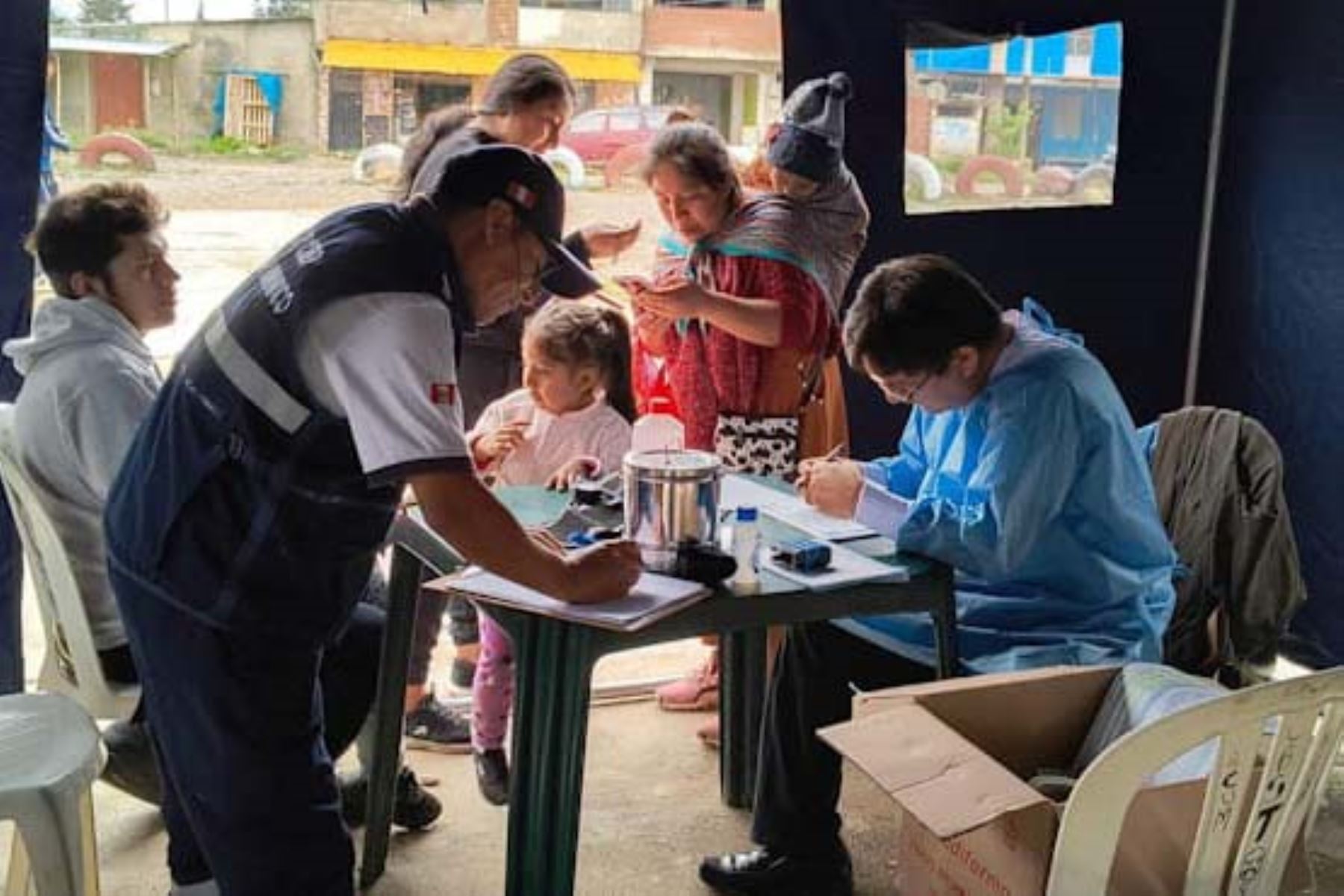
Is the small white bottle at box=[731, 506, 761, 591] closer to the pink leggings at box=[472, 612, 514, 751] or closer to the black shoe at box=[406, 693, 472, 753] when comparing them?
Result: the pink leggings at box=[472, 612, 514, 751]

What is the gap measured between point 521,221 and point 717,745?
1634mm

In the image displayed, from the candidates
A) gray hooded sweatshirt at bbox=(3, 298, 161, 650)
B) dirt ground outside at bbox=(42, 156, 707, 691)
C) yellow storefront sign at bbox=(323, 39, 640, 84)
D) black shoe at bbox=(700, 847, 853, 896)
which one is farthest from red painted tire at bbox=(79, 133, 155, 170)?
black shoe at bbox=(700, 847, 853, 896)

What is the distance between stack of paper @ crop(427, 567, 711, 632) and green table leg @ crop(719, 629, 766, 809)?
2.77ft

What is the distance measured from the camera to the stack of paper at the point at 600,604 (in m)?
1.78

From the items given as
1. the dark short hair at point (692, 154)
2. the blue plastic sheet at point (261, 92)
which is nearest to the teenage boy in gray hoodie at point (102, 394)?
the blue plastic sheet at point (261, 92)

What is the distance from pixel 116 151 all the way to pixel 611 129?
1.07 meters

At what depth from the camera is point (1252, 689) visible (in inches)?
56.5

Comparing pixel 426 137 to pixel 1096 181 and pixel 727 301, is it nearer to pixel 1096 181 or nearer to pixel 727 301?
pixel 727 301

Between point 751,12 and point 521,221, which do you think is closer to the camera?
point 521,221

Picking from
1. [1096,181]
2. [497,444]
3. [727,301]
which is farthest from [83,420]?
[1096,181]

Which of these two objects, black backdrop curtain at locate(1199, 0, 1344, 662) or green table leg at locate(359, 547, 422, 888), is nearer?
green table leg at locate(359, 547, 422, 888)

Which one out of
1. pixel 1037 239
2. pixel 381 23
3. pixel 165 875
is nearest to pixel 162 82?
pixel 381 23

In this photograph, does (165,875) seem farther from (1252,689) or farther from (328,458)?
(1252,689)

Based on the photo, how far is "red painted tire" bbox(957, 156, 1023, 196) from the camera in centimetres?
350
